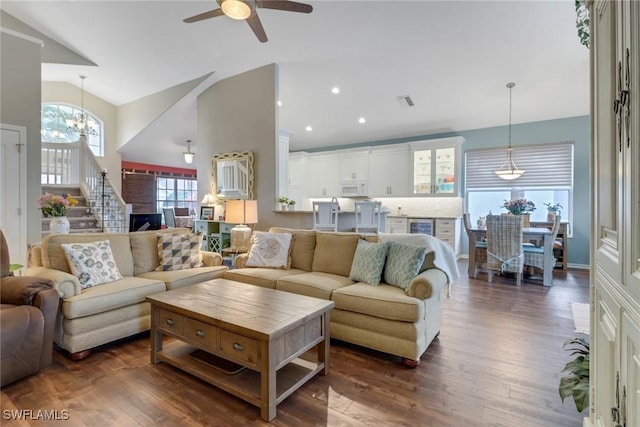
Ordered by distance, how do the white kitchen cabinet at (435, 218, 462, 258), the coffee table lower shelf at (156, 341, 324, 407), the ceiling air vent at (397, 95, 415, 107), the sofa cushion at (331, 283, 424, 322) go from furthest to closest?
1. the white kitchen cabinet at (435, 218, 462, 258)
2. the ceiling air vent at (397, 95, 415, 107)
3. the sofa cushion at (331, 283, 424, 322)
4. the coffee table lower shelf at (156, 341, 324, 407)

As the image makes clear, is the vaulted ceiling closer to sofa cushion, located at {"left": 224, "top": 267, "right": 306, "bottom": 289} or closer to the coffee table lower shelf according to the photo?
sofa cushion, located at {"left": 224, "top": 267, "right": 306, "bottom": 289}

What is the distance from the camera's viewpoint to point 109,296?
259 centimetres

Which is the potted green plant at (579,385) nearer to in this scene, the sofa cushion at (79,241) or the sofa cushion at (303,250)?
the sofa cushion at (303,250)

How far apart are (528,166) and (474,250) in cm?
242

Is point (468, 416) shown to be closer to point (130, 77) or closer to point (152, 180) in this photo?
point (130, 77)

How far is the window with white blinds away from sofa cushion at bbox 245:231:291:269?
4884mm

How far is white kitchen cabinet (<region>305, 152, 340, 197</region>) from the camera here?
8.18 metres

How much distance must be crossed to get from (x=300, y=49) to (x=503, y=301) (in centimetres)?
439

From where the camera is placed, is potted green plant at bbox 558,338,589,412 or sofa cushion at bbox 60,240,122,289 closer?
potted green plant at bbox 558,338,589,412

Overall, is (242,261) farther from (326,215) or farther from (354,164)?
(354,164)

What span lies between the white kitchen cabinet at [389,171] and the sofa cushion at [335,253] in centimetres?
→ 420

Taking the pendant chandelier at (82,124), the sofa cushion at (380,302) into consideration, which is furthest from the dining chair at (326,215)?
the pendant chandelier at (82,124)

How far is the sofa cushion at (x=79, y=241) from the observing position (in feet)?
9.22

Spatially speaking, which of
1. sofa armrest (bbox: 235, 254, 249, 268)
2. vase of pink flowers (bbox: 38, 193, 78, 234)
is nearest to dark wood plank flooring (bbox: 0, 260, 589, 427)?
sofa armrest (bbox: 235, 254, 249, 268)
